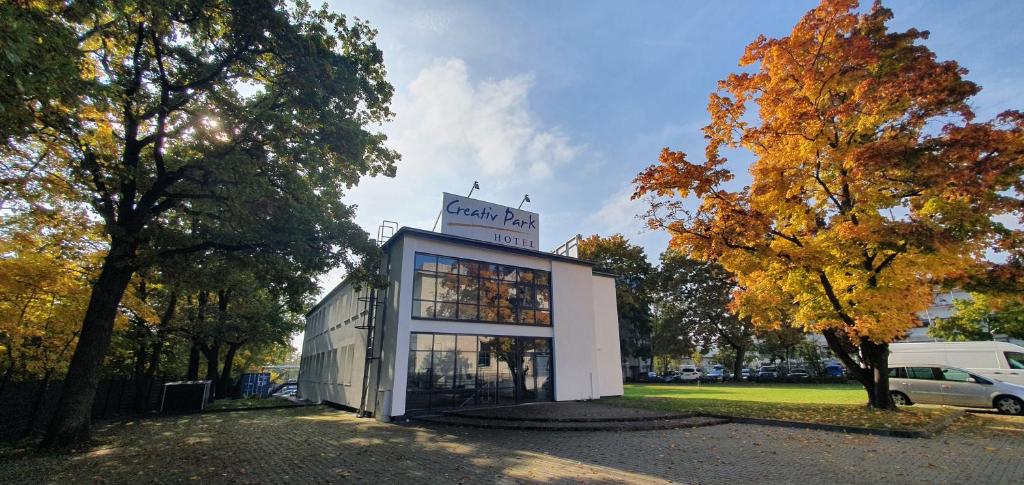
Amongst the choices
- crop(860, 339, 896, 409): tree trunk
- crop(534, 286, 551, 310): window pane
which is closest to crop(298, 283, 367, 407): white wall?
crop(534, 286, 551, 310): window pane

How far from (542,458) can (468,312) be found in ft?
28.6

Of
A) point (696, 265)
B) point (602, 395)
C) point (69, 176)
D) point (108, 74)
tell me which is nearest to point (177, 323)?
point (69, 176)

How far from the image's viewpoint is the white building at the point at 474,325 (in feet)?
49.8

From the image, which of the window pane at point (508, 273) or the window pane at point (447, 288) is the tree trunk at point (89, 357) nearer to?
the window pane at point (447, 288)

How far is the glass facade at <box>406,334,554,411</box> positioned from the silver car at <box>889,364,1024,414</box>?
42.8 ft

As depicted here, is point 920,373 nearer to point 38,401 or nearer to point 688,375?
point 38,401

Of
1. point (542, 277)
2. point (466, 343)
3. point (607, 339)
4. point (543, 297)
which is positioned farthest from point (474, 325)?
point (607, 339)

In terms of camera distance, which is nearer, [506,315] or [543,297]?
[506,315]

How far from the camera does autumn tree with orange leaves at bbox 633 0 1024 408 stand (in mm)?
10148

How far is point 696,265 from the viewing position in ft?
136

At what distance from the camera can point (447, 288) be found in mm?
16359

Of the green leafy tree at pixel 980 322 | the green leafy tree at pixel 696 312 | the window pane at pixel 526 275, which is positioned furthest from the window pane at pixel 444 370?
the green leafy tree at pixel 980 322

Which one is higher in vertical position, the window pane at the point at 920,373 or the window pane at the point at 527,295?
the window pane at the point at 527,295

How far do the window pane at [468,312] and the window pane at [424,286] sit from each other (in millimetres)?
1187
